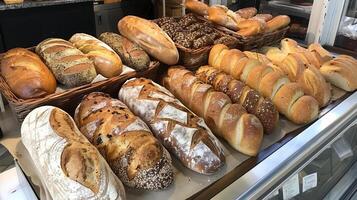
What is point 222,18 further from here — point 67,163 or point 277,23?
point 67,163

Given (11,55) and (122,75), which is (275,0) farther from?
(11,55)

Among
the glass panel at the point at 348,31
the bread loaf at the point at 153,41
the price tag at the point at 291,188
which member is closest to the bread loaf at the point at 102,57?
the bread loaf at the point at 153,41

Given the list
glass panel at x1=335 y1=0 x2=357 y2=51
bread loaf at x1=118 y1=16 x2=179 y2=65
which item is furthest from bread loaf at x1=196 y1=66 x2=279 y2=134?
glass panel at x1=335 y1=0 x2=357 y2=51

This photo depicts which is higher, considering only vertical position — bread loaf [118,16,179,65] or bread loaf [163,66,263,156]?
bread loaf [118,16,179,65]

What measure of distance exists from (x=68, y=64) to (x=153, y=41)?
0.35 metres

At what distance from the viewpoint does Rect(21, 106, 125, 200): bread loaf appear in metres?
0.65

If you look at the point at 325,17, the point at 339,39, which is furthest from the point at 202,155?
the point at 339,39

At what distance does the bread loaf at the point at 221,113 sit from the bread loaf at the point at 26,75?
0.44m

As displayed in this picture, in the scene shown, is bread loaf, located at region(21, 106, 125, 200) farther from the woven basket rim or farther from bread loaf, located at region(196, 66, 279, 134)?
bread loaf, located at region(196, 66, 279, 134)

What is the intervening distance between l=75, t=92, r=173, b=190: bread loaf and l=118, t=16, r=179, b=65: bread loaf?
36cm

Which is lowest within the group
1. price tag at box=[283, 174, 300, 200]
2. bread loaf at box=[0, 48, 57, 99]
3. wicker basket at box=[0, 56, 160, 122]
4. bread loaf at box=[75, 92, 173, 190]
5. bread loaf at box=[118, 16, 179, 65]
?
price tag at box=[283, 174, 300, 200]

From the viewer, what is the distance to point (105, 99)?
36.4 inches

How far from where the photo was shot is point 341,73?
120 centimetres

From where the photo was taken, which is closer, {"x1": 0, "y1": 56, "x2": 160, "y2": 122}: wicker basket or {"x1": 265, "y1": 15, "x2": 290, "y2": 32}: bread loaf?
{"x1": 0, "y1": 56, "x2": 160, "y2": 122}: wicker basket
